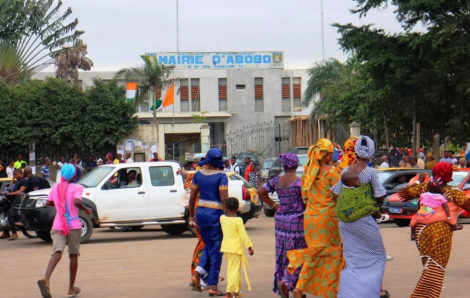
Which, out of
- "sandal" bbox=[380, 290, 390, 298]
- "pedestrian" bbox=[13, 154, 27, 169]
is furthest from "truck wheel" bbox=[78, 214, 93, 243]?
"pedestrian" bbox=[13, 154, 27, 169]

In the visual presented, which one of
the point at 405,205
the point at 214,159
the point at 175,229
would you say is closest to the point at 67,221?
the point at 214,159

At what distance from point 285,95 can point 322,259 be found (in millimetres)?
50701

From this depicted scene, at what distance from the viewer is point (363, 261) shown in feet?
29.2

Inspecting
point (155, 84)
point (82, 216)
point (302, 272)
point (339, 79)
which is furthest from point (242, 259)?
point (339, 79)

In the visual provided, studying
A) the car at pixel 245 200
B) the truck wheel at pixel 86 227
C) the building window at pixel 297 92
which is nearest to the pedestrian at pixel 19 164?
the car at pixel 245 200

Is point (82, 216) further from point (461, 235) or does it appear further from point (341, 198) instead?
point (341, 198)

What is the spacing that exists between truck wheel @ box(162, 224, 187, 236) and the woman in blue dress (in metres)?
10.1

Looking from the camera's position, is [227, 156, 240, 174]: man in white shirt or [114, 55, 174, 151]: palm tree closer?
[227, 156, 240, 174]: man in white shirt

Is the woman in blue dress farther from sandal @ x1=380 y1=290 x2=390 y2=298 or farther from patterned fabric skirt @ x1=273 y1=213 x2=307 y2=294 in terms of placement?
sandal @ x1=380 y1=290 x2=390 y2=298

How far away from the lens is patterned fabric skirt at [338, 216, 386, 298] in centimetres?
882

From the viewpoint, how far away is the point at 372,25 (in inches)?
1334

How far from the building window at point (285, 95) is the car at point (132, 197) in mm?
39528

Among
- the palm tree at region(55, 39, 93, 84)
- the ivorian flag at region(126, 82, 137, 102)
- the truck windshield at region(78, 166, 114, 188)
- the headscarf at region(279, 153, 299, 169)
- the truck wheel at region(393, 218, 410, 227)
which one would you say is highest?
the palm tree at region(55, 39, 93, 84)

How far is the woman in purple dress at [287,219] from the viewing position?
10.1 meters
